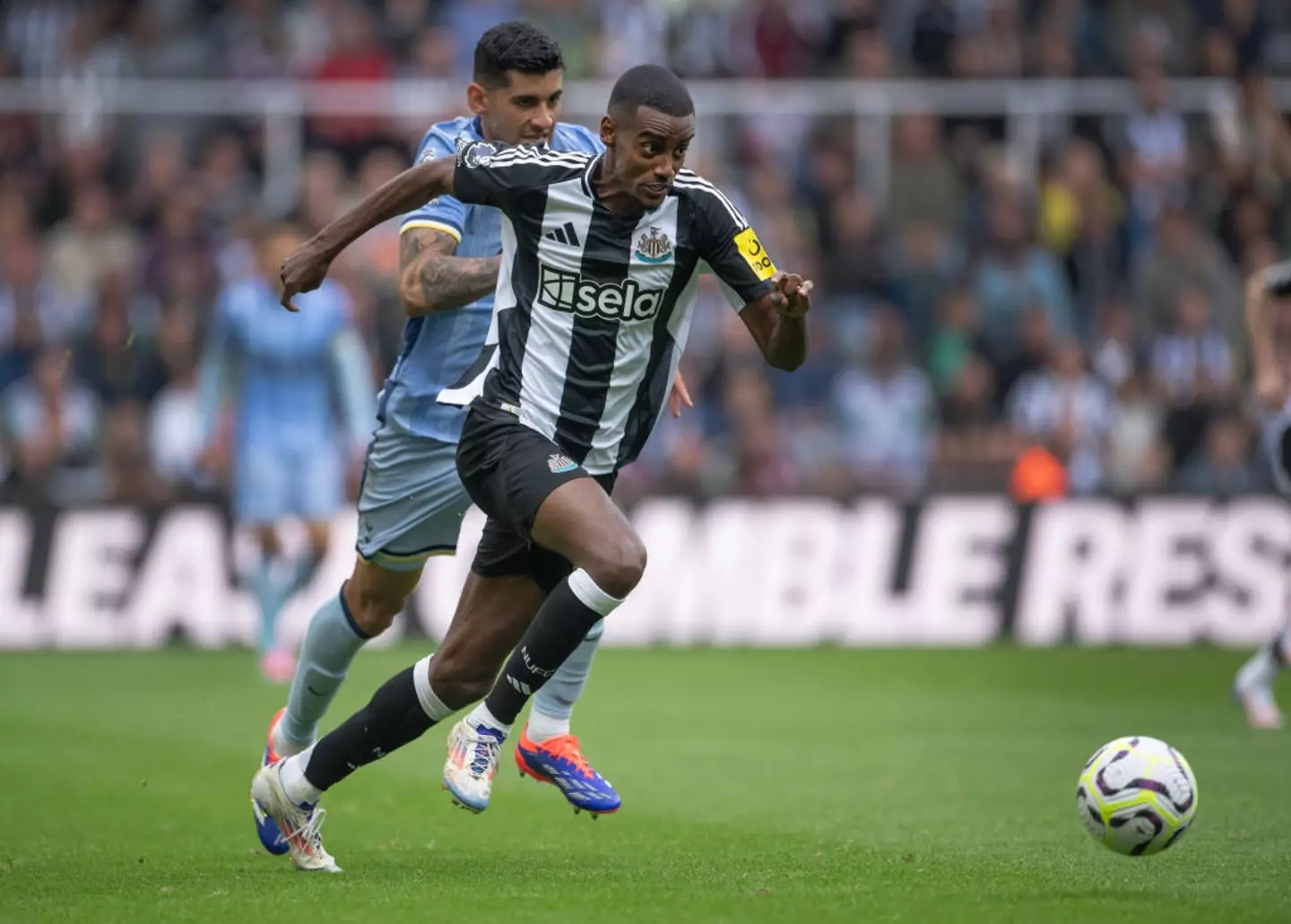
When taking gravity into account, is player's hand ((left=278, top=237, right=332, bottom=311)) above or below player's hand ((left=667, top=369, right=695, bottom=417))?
above

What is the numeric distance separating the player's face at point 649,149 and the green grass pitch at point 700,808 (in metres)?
2.16

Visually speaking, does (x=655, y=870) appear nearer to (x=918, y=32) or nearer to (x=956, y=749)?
(x=956, y=749)

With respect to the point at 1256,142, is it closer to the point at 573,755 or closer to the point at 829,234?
the point at 829,234

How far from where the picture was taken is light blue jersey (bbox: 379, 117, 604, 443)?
7289 millimetres

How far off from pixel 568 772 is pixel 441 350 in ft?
5.43

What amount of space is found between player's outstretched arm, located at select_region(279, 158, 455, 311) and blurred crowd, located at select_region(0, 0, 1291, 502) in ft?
29.5

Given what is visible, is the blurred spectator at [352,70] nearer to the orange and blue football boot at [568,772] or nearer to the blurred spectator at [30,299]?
the blurred spectator at [30,299]

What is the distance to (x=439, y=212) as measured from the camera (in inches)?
281

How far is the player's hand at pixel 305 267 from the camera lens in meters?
6.25

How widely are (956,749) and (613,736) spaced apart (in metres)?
1.80

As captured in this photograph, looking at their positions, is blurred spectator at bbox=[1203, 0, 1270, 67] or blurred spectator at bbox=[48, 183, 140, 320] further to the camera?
blurred spectator at bbox=[1203, 0, 1270, 67]

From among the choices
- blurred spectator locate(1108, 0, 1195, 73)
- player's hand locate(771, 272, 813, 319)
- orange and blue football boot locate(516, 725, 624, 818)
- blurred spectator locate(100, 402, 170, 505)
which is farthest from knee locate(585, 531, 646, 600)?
blurred spectator locate(1108, 0, 1195, 73)

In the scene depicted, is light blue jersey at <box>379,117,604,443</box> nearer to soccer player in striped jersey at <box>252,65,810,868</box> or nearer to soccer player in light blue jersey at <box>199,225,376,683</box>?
soccer player in striped jersey at <box>252,65,810,868</box>

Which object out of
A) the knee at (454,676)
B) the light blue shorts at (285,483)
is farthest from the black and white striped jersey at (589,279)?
the light blue shorts at (285,483)
